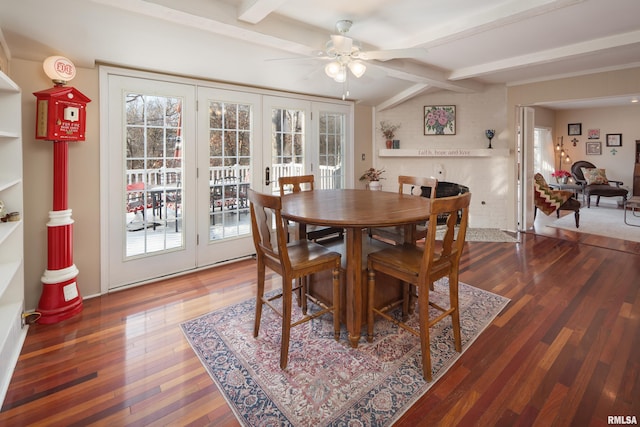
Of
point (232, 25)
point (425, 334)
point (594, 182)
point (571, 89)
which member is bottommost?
point (425, 334)

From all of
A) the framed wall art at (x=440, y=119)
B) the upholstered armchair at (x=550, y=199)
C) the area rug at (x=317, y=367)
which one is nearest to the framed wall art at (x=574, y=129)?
the upholstered armchair at (x=550, y=199)

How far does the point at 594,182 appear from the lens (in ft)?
25.1

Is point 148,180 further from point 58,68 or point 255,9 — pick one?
point 255,9

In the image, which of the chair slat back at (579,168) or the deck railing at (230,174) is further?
the chair slat back at (579,168)

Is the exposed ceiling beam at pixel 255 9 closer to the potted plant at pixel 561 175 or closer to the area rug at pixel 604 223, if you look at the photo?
the area rug at pixel 604 223

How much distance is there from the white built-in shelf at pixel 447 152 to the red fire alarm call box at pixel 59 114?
4205 mm

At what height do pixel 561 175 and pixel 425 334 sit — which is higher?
pixel 561 175

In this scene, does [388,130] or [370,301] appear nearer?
[370,301]

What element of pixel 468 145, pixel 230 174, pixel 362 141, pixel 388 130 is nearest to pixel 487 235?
pixel 468 145

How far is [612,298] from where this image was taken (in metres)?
2.89

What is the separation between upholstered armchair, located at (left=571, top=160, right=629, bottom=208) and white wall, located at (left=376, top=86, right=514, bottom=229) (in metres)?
3.68

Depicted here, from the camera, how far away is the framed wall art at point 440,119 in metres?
5.47

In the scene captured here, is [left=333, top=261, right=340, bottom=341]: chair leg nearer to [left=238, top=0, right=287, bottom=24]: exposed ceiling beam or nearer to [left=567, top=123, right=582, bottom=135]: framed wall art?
[left=238, top=0, right=287, bottom=24]: exposed ceiling beam

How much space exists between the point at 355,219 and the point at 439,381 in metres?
1.03
